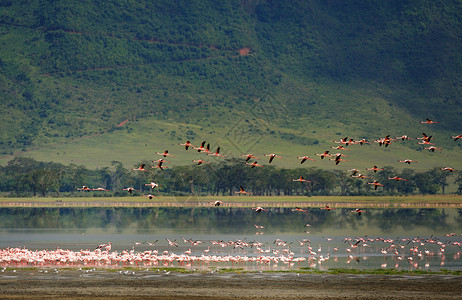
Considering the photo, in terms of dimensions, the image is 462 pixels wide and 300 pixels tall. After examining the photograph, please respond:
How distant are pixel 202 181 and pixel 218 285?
12244 cm

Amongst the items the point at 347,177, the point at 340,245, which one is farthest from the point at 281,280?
the point at 347,177

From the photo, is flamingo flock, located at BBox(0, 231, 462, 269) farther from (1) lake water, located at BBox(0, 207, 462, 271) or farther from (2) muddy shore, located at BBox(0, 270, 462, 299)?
(2) muddy shore, located at BBox(0, 270, 462, 299)

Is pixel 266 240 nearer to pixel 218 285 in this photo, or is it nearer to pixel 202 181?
pixel 218 285

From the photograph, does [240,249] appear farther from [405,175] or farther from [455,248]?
[405,175]

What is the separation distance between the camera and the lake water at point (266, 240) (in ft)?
164

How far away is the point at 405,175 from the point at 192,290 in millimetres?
150240

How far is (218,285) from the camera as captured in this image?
39781 millimetres

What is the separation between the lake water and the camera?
4997 cm

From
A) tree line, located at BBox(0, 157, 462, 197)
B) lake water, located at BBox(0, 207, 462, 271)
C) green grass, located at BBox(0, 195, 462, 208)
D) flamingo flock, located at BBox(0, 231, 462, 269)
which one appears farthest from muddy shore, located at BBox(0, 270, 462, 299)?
tree line, located at BBox(0, 157, 462, 197)

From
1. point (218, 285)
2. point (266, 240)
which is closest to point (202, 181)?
point (266, 240)

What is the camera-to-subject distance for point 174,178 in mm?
165250

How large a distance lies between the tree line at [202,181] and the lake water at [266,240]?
58973mm

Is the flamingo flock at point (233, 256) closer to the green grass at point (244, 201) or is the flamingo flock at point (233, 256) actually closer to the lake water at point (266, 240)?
the lake water at point (266, 240)

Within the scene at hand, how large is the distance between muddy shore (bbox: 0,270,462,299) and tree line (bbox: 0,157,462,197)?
112 metres
